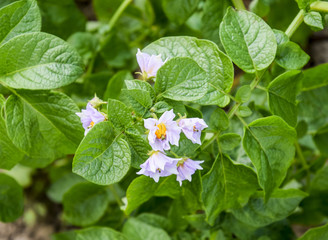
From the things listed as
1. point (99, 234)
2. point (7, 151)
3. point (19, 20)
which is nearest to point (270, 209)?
point (99, 234)

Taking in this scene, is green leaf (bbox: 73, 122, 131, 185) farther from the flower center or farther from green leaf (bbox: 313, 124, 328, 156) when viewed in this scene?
green leaf (bbox: 313, 124, 328, 156)

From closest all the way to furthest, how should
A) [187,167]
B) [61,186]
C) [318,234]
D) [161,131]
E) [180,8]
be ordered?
[161,131], [187,167], [318,234], [180,8], [61,186]

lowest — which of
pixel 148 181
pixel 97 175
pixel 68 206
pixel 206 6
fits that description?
pixel 68 206

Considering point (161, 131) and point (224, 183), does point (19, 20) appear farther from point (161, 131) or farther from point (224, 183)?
point (224, 183)

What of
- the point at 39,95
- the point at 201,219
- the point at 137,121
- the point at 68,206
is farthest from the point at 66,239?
the point at 137,121

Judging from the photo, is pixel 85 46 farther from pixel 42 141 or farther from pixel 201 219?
pixel 201 219
